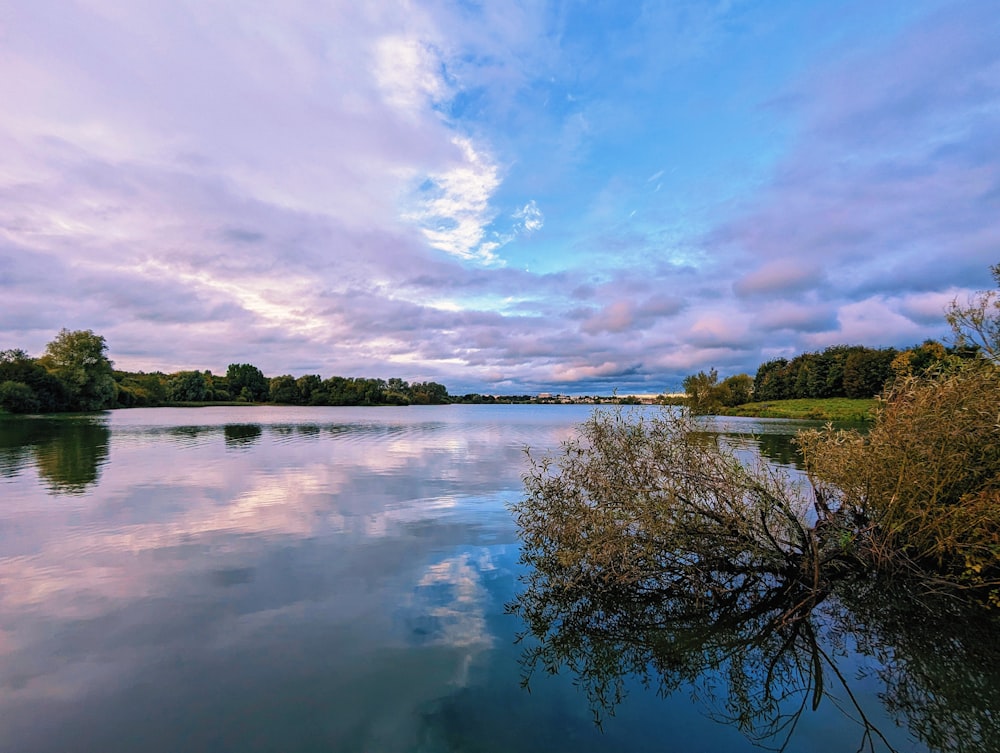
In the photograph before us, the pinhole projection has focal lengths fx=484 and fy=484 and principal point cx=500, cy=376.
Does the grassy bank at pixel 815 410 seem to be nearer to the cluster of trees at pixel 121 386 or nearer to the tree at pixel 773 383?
the tree at pixel 773 383

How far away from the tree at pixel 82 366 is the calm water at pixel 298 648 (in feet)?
312

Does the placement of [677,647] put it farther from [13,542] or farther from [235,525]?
[13,542]

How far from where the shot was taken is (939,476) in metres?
9.40

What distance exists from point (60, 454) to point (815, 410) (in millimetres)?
97141

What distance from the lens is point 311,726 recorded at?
6.36 m

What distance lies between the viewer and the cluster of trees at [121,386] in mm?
82375


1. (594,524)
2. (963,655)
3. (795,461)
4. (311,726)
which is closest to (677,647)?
(594,524)

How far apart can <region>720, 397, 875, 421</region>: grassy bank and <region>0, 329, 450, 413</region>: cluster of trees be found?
123617mm

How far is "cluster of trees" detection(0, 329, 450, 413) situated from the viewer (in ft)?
270

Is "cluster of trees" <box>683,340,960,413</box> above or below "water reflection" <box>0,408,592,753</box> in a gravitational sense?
above

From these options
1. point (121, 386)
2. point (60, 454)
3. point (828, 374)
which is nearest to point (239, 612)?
point (60, 454)

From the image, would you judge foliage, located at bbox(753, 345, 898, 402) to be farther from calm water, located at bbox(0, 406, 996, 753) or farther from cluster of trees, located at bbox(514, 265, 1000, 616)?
calm water, located at bbox(0, 406, 996, 753)

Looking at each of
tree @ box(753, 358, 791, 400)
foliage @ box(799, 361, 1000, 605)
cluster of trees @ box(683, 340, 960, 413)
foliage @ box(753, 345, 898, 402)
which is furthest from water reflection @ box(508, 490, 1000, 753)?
tree @ box(753, 358, 791, 400)

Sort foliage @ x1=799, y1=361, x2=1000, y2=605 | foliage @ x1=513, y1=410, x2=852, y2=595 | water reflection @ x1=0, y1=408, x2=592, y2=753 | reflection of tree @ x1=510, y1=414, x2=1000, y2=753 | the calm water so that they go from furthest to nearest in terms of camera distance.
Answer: foliage @ x1=513, y1=410, x2=852, y2=595 → foliage @ x1=799, y1=361, x2=1000, y2=605 → reflection of tree @ x1=510, y1=414, x2=1000, y2=753 → water reflection @ x1=0, y1=408, x2=592, y2=753 → the calm water
